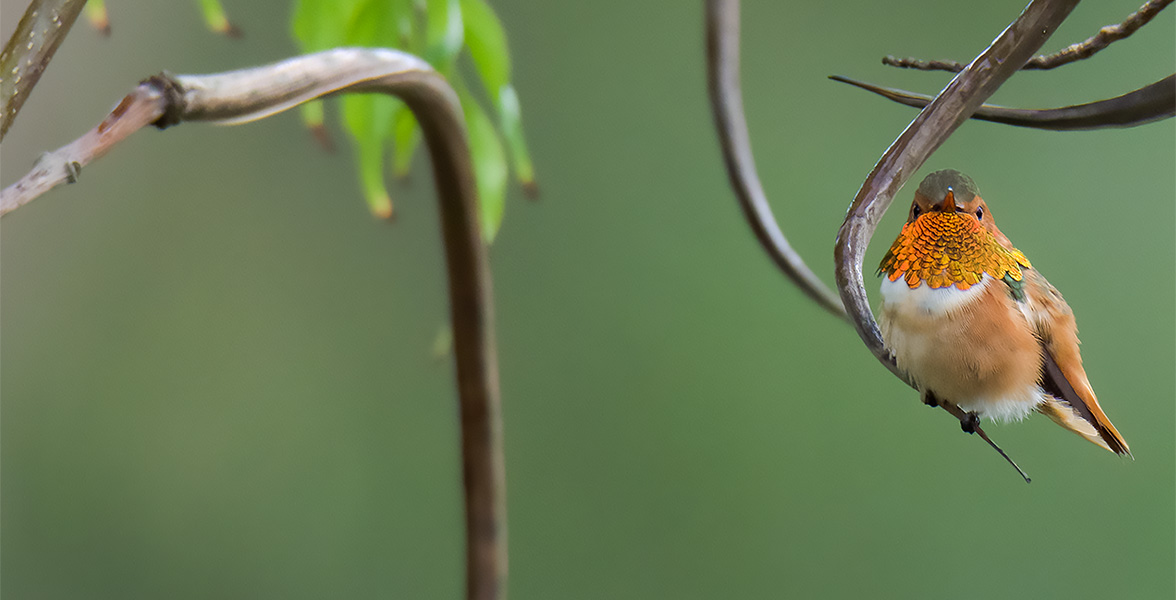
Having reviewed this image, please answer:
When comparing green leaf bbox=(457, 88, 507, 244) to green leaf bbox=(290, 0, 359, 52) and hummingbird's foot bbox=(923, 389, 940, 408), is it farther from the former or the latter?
hummingbird's foot bbox=(923, 389, 940, 408)

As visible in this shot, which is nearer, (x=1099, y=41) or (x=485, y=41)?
(x=1099, y=41)

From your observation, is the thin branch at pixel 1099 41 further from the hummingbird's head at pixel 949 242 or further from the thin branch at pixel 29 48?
the thin branch at pixel 29 48

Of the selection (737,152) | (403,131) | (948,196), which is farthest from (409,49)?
(948,196)

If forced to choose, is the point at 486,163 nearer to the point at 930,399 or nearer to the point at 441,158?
the point at 441,158

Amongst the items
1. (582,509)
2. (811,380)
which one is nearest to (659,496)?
(582,509)

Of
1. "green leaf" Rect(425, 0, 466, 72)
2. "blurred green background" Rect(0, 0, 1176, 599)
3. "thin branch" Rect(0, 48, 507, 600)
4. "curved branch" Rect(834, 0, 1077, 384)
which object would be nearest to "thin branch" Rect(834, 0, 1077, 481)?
"curved branch" Rect(834, 0, 1077, 384)

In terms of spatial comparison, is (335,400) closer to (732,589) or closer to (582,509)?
(582,509)
